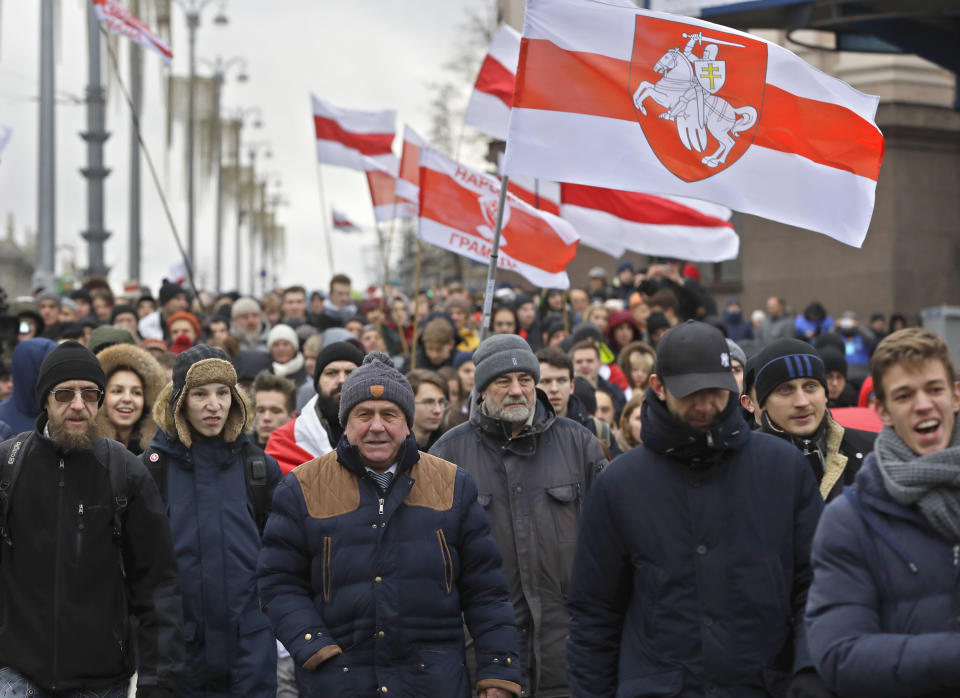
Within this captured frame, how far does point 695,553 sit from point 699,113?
311 cm

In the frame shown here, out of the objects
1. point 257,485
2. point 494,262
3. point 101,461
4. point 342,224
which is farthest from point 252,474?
point 342,224

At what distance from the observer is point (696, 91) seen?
257 inches

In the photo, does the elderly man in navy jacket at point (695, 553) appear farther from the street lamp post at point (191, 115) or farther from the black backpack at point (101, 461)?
the street lamp post at point (191, 115)

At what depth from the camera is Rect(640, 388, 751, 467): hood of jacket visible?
13.2 ft

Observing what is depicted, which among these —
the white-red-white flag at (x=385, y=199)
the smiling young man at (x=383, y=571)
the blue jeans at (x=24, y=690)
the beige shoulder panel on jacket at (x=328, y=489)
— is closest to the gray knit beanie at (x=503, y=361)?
the smiling young man at (x=383, y=571)

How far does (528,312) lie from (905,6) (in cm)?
749

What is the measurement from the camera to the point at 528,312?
13352 mm

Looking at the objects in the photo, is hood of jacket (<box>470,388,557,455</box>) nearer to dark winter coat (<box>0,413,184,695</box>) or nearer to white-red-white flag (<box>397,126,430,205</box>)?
dark winter coat (<box>0,413,184,695</box>)

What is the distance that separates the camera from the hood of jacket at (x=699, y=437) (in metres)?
4.02

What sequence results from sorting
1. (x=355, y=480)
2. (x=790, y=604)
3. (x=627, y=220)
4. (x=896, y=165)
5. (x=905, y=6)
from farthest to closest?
(x=896, y=165), (x=905, y=6), (x=627, y=220), (x=355, y=480), (x=790, y=604)

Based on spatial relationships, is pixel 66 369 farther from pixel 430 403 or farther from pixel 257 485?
pixel 430 403

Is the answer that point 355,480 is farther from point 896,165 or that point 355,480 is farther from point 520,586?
point 896,165

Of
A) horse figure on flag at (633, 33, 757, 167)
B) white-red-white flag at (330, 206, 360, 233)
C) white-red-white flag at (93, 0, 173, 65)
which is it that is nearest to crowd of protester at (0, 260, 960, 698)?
horse figure on flag at (633, 33, 757, 167)

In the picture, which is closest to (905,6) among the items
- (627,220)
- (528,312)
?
(528,312)
